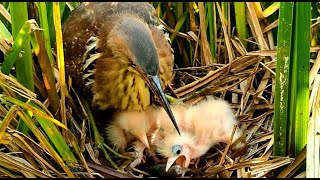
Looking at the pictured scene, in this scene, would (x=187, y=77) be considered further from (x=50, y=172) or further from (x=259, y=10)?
(x=50, y=172)

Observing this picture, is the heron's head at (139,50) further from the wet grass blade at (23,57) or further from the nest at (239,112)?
the wet grass blade at (23,57)

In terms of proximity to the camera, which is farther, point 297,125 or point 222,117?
point 222,117

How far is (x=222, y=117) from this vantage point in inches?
92.2

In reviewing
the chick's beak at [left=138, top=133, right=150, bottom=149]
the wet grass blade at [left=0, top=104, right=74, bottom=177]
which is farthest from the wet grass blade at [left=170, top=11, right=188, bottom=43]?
the wet grass blade at [left=0, top=104, right=74, bottom=177]

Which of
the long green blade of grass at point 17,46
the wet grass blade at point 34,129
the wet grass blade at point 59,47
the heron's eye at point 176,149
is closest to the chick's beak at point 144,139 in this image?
the heron's eye at point 176,149

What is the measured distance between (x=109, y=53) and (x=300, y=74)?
2.47 ft

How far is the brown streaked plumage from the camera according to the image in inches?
91.8

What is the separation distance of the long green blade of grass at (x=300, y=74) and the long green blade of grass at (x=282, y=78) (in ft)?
0.07

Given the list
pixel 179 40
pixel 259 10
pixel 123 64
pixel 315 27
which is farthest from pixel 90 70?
pixel 315 27

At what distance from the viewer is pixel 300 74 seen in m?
1.94

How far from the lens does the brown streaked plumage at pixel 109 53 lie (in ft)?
7.65

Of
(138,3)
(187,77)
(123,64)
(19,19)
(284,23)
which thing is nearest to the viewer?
(284,23)

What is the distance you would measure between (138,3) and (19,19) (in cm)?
57

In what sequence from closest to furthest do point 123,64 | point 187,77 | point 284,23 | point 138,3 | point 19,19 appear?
point 284,23, point 19,19, point 123,64, point 138,3, point 187,77
